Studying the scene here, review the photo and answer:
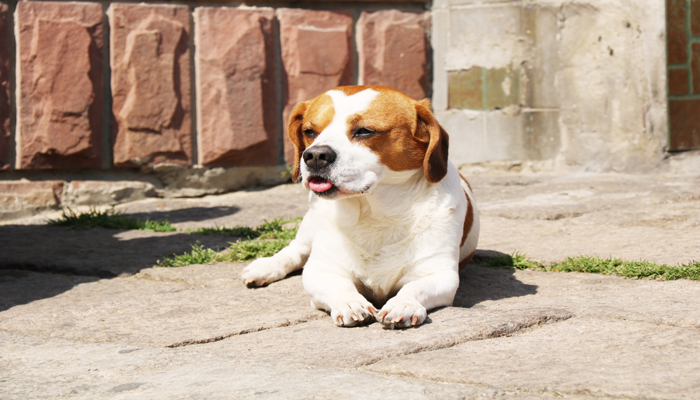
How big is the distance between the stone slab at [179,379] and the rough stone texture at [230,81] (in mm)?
3835

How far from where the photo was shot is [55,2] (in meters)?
5.60

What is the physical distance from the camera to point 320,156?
2477mm

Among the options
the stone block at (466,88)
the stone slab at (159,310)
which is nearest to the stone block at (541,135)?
the stone block at (466,88)

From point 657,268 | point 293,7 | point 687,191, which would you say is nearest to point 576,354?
point 657,268

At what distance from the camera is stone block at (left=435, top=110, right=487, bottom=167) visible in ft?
21.3

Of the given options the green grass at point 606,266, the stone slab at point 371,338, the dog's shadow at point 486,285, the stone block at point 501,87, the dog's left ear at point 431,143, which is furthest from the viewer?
the stone block at point 501,87

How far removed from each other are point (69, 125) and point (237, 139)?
1.29 metres

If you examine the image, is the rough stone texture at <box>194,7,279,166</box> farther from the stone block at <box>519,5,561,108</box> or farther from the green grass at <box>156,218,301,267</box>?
the stone block at <box>519,5,561,108</box>

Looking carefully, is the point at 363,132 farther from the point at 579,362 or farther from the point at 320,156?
the point at 579,362

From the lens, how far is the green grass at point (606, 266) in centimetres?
298

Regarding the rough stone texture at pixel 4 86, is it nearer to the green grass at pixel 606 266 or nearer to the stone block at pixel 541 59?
the green grass at pixel 606 266

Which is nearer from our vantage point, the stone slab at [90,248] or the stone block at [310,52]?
the stone slab at [90,248]

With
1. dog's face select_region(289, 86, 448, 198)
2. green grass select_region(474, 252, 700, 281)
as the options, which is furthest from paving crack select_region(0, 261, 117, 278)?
green grass select_region(474, 252, 700, 281)

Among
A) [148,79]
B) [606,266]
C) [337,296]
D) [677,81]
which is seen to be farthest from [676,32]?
[337,296]
